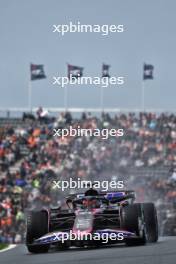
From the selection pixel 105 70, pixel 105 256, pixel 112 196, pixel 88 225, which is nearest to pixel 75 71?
pixel 105 70

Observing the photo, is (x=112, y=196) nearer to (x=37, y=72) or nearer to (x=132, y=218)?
(x=132, y=218)

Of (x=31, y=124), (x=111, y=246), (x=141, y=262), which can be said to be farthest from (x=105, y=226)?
(x=31, y=124)

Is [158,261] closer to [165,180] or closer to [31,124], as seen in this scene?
[165,180]

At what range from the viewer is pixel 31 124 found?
2644 centimetres

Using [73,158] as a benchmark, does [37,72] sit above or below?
above

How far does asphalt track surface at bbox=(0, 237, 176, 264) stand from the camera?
11031mm

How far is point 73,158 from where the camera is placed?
24.0m

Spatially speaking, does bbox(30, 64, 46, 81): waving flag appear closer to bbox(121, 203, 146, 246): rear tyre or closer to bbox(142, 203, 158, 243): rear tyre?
bbox(142, 203, 158, 243): rear tyre

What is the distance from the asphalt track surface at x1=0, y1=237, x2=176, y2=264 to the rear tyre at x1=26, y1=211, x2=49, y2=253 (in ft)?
0.54

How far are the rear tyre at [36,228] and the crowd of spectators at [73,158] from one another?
7492 millimetres

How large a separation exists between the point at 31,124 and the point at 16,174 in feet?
7.33

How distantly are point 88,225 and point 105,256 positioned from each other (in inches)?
63.6

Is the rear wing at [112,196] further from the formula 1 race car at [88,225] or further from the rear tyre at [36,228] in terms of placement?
the rear tyre at [36,228]

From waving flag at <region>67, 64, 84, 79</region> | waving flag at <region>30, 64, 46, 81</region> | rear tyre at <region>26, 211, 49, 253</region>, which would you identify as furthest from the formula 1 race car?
waving flag at <region>30, 64, 46, 81</region>
